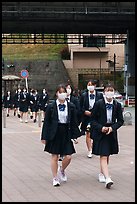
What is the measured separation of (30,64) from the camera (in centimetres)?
5712

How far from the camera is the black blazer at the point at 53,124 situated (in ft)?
28.2

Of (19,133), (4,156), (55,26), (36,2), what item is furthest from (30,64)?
(4,156)

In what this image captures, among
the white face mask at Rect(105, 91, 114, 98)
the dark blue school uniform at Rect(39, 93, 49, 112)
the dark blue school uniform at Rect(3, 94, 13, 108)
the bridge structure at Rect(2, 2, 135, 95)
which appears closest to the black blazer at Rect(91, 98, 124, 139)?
the white face mask at Rect(105, 91, 114, 98)

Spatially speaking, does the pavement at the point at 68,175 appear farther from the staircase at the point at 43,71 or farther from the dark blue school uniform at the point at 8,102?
the staircase at the point at 43,71

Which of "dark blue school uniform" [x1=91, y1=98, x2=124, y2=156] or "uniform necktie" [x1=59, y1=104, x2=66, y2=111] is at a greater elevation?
"uniform necktie" [x1=59, y1=104, x2=66, y2=111]

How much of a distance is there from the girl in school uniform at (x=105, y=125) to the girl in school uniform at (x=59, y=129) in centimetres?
37

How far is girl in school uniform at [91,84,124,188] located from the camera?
8562mm

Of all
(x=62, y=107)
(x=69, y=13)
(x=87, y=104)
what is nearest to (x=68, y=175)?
(x=62, y=107)

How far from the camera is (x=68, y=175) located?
9.69 m

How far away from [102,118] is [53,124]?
85cm

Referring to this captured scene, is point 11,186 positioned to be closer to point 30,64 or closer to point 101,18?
point 101,18

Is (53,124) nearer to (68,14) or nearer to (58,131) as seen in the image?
(58,131)

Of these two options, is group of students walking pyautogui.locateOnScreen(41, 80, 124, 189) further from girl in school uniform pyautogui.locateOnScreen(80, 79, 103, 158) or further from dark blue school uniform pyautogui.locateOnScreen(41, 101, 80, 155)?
girl in school uniform pyautogui.locateOnScreen(80, 79, 103, 158)

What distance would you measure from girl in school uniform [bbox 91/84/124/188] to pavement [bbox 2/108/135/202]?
0.53 metres
